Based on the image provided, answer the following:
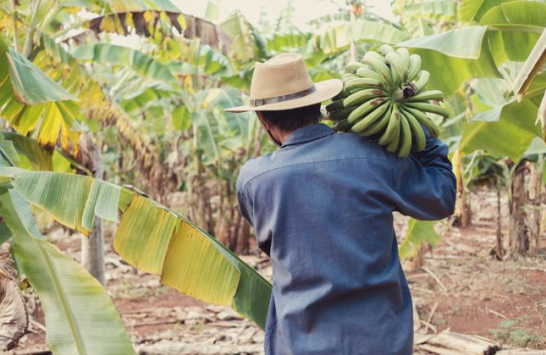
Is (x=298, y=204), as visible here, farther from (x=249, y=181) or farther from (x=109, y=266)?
(x=109, y=266)

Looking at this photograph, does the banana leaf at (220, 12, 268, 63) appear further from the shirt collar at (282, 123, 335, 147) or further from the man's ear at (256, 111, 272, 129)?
the shirt collar at (282, 123, 335, 147)

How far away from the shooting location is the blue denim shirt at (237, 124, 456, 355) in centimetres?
210

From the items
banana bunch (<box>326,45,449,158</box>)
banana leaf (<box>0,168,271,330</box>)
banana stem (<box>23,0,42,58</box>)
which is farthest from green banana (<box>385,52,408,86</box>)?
banana stem (<box>23,0,42,58</box>)

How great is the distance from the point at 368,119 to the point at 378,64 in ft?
0.93

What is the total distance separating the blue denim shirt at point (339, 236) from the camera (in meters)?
2.10

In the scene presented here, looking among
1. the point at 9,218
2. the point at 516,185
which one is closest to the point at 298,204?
the point at 9,218

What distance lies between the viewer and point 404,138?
2172 millimetres

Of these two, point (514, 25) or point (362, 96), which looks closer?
point (362, 96)

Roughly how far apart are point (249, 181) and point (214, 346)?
13.5 feet

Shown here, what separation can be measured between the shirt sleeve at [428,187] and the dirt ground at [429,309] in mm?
3843

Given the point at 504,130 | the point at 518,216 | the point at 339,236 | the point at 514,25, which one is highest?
the point at 514,25

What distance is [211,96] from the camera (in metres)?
9.98

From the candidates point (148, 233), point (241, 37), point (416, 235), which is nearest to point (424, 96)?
point (148, 233)

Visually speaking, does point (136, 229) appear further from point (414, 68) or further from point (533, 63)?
point (533, 63)
